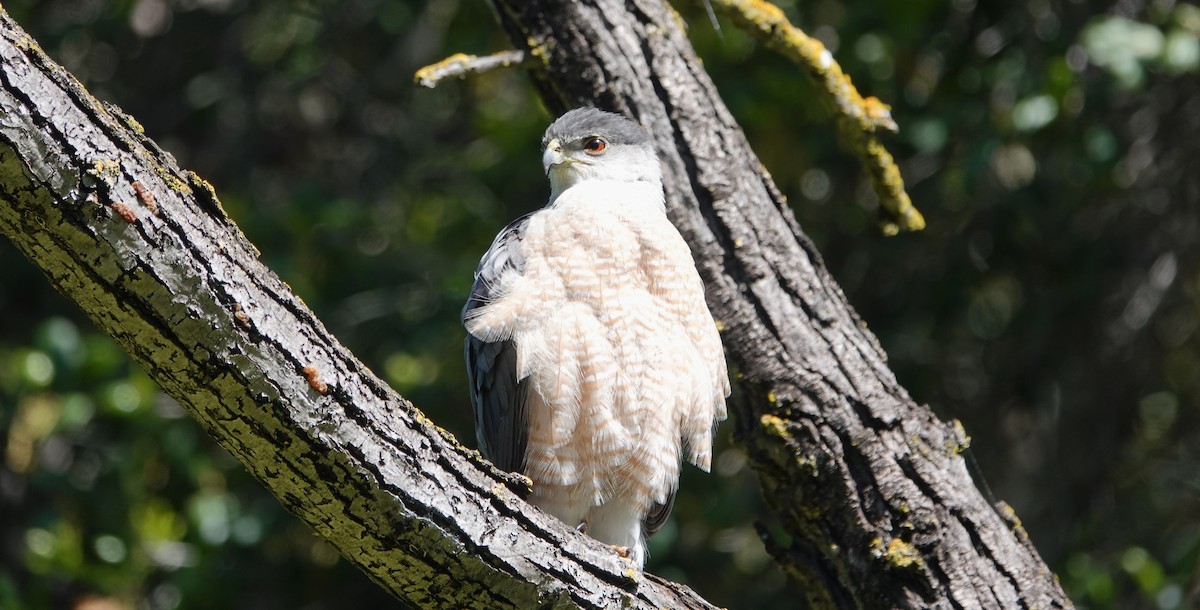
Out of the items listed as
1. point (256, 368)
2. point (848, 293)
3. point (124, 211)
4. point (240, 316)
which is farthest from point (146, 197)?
point (848, 293)

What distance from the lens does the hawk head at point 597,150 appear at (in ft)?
12.9

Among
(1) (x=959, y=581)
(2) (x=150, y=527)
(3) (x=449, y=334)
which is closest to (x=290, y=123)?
(3) (x=449, y=334)

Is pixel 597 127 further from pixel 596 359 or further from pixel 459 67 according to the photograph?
pixel 596 359

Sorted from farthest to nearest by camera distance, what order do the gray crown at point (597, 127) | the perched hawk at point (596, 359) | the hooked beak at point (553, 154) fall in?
the hooked beak at point (553, 154) → the gray crown at point (597, 127) → the perched hawk at point (596, 359)

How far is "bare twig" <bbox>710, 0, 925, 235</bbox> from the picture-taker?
399 cm

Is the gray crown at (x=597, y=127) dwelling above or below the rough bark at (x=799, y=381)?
above

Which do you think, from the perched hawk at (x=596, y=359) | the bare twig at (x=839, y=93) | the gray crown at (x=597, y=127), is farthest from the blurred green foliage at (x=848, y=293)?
the perched hawk at (x=596, y=359)

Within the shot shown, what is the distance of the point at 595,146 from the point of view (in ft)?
13.7

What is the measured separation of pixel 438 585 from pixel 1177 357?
5.57 m

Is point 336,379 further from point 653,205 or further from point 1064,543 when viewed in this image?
point 1064,543

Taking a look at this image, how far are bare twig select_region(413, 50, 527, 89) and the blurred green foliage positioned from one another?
6.21 ft

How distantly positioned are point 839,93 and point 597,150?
879mm

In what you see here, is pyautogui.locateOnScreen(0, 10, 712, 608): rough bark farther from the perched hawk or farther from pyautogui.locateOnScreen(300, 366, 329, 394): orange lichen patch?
the perched hawk

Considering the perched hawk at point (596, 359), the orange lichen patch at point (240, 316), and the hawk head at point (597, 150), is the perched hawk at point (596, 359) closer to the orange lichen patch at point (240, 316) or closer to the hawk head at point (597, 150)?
the hawk head at point (597, 150)
